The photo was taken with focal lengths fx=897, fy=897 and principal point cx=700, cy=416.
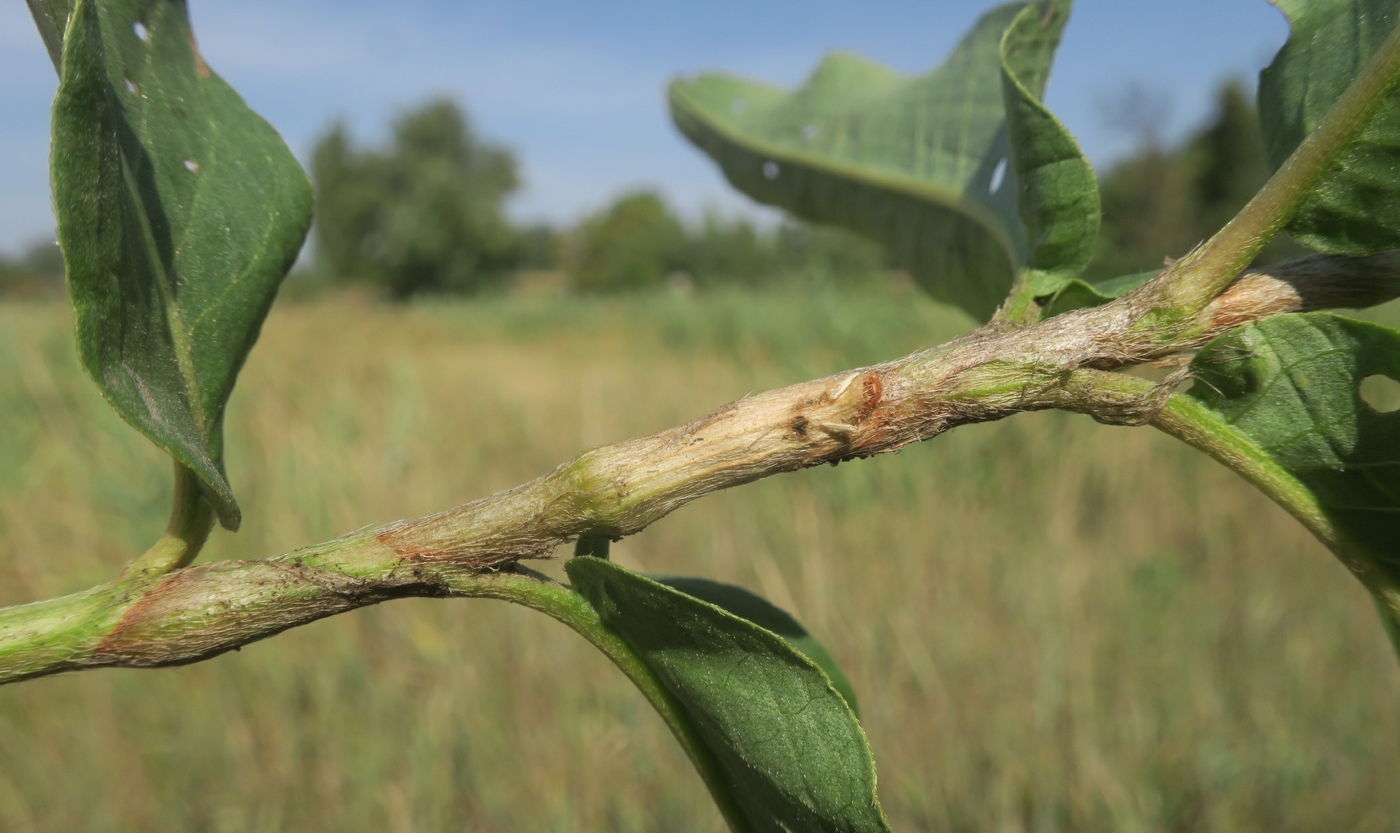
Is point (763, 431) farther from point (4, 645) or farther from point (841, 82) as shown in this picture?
point (841, 82)

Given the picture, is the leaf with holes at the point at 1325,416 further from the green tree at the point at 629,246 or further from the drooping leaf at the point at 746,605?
the green tree at the point at 629,246

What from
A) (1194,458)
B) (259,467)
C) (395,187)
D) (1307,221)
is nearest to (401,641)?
(259,467)

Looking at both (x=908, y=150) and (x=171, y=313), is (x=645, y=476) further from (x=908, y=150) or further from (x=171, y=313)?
(x=908, y=150)

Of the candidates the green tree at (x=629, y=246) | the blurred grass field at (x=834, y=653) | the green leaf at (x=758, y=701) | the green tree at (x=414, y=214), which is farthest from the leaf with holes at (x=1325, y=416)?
the green tree at (x=414, y=214)

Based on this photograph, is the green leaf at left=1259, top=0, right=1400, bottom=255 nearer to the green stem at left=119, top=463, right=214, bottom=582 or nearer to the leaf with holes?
the leaf with holes

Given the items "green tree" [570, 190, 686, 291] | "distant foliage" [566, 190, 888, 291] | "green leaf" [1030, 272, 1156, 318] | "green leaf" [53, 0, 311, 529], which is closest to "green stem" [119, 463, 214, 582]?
"green leaf" [53, 0, 311, 529]

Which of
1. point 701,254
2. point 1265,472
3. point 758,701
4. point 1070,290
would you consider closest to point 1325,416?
point 1265,472

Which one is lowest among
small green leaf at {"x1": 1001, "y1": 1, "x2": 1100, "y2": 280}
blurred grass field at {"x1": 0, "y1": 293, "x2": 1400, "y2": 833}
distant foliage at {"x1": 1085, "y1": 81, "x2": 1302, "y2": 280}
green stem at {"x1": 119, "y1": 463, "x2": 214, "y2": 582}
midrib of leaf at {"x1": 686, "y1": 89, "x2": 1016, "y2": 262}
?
blurred grass field at {"x1": 0, "y1": 293, "x2": 1400, "y2": 833}
